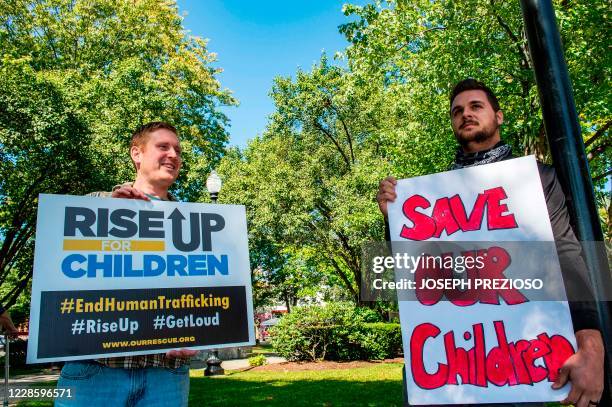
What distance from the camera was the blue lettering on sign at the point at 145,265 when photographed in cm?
237

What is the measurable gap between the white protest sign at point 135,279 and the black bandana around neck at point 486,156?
1433 mm

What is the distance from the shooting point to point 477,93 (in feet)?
7.46

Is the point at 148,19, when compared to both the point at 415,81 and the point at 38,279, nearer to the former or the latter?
the point at 415,81

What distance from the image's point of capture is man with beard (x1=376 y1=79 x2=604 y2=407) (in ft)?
5.42

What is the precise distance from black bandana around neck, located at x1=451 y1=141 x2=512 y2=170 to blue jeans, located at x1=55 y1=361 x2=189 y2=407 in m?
1.95

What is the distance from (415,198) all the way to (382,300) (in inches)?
854

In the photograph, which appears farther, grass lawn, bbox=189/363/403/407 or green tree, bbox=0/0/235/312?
green tree, bbox=0/0/235/312

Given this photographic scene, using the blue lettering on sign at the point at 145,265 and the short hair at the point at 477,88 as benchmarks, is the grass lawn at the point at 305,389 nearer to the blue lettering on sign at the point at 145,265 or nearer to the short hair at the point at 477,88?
the blue lettering on sign at the point at 145,265

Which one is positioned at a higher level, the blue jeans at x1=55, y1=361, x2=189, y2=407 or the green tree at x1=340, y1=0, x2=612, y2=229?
the green tree at x1=340, y1=0, x2=612, y2=229

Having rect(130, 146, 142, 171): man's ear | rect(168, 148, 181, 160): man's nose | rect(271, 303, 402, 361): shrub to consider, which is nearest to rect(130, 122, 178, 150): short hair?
rect(130, 146, 142, 171): man's ear

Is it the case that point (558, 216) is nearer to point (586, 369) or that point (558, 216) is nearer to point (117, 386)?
point (586, 369)

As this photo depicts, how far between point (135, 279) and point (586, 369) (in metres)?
2.22

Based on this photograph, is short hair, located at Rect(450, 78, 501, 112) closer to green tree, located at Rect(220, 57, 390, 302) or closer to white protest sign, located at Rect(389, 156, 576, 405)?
white protest sign, located at Rect(389, 156, 576, 405)

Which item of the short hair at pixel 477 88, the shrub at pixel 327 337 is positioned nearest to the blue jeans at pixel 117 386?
the short hair at pixel 477 88
